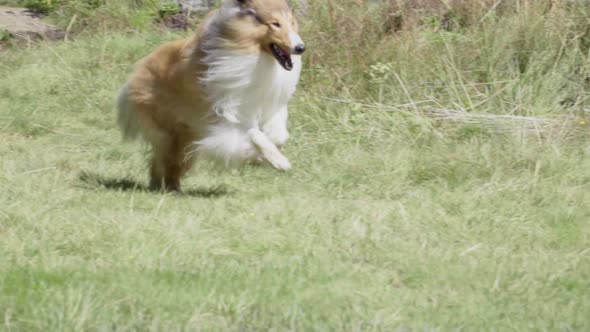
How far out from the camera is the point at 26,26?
12875 mm

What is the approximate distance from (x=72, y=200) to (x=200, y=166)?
145 cm

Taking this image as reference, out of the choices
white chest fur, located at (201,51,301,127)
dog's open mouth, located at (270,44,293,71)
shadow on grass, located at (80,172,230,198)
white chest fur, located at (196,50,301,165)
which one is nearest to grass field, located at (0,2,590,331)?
shadow on grass, located at (80,172,230,198)

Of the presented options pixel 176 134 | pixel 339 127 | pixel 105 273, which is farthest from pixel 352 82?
pixel 105 273

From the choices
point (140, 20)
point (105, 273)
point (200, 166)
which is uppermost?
point (105, 273)

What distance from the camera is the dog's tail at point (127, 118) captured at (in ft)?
24.5

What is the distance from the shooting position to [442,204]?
650 cm

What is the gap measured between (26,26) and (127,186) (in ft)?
20.3

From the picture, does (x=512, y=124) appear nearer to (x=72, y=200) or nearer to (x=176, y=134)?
(x=176, y=134)

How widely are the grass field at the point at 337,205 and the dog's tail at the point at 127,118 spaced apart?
39 centimetres

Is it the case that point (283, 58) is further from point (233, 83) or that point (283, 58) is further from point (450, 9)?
point (450, 9)

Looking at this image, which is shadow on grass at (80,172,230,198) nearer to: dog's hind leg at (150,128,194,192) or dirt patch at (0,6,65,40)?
dog's hind leg at (150,128,194,192)

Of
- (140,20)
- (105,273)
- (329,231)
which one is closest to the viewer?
(105,273)

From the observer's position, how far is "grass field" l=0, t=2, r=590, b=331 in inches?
174

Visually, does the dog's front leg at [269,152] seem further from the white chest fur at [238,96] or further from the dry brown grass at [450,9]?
the dry brown grass at [450,9]
